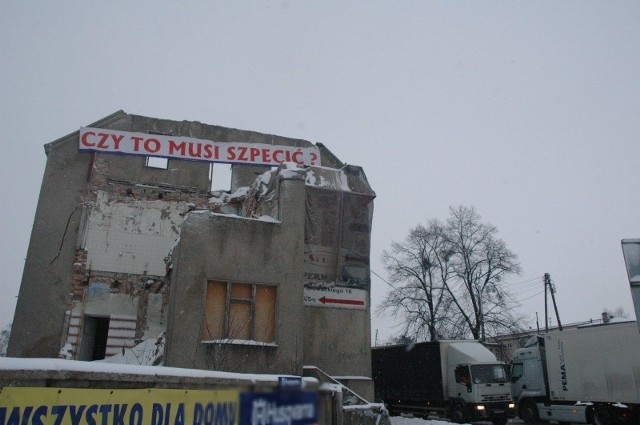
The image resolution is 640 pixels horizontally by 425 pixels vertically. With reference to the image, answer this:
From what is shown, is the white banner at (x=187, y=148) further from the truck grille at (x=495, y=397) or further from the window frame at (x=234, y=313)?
the truck grille at (x=495, y=397)

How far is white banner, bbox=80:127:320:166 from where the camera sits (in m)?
20.4

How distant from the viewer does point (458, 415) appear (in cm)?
2045

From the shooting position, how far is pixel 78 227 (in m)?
19.0

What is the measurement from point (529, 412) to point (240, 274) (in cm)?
1559

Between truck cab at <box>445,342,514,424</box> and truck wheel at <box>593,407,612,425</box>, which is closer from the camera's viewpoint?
truck wheel at <box>593,407,612,425</box>

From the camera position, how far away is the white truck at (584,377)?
16.2 metres

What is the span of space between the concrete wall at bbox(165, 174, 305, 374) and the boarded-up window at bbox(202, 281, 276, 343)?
200 millimetres

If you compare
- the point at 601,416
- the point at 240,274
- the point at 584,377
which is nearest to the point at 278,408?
the point at 240,274

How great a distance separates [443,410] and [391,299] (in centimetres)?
2137

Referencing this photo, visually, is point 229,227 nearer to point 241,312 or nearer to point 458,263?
point 241,312

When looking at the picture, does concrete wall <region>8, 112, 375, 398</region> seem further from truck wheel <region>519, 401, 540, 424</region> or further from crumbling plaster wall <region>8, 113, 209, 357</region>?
truck wheel <region>519, 401, 540, 424</region>

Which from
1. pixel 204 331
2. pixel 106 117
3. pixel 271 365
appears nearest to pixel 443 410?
pixel 271 365

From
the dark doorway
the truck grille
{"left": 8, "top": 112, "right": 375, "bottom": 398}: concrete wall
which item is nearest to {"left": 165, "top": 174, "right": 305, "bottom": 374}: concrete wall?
{"left": 8, "top": 112, "right": 375, "bottom": 398}: concrete wall

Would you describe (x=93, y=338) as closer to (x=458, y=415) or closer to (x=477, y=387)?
(x=458, y=415)
